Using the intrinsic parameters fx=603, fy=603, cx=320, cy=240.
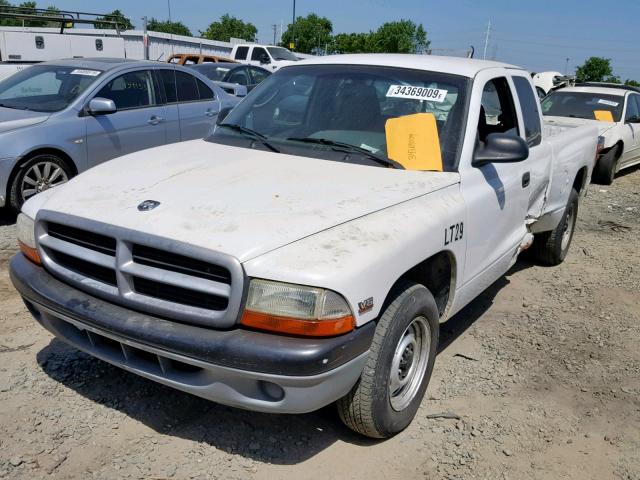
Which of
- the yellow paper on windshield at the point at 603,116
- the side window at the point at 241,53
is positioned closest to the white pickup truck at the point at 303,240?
the yellow paper on windshield at the point at 603,116

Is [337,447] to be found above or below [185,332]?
below

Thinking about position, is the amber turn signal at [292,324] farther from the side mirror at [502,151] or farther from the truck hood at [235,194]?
the side mirror at [502,151]

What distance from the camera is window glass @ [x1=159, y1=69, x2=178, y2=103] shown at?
25.1ft

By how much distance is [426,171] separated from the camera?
11.2 feet

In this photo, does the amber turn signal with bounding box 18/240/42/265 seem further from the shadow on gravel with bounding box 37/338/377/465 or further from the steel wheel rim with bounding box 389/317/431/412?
the steel wheel rim with bounding box 389/317/431/412

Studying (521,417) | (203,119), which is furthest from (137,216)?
(203,119)

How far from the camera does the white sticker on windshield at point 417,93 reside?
145 inches

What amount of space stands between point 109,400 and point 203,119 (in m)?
5.36

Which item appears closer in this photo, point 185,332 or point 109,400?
point 185,332

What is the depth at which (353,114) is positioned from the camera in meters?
3.77

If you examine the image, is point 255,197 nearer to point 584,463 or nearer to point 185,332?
point 185,332

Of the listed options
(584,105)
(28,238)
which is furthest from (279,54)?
(28,238)

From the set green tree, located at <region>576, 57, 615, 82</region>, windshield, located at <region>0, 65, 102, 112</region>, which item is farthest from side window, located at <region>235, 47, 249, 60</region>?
green tree, located at <region>576, 57, 615, 82</region>

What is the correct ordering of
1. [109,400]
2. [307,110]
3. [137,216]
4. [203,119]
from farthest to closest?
[203,119], [307,110], [109,400], [137,216]
